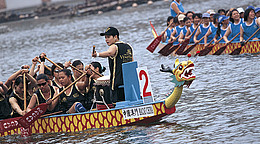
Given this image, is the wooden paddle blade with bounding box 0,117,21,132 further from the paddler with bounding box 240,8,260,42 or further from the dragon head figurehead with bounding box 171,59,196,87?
the paddler with bounding box 240,8,260,42

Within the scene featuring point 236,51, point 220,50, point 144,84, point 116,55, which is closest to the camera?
point 144,84

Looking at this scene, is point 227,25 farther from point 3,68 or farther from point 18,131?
point 3,68

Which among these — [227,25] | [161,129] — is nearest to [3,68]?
[227,25]

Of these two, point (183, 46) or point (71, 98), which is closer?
point (71, 98)

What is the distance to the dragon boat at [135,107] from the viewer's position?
909 centimetres

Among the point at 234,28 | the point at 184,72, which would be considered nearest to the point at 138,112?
the point at 184,72

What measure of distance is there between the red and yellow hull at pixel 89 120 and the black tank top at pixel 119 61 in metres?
0.59

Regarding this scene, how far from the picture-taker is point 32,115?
10.6m

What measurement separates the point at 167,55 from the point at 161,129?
350 inches

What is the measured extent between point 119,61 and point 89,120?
1426 mm

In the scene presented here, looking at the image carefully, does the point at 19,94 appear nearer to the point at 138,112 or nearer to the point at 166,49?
the point at 138,112

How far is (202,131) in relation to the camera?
9.16 m

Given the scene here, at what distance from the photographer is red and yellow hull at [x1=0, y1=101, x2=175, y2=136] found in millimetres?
9555

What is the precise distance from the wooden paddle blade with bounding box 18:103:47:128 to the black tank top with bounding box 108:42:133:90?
163cm
